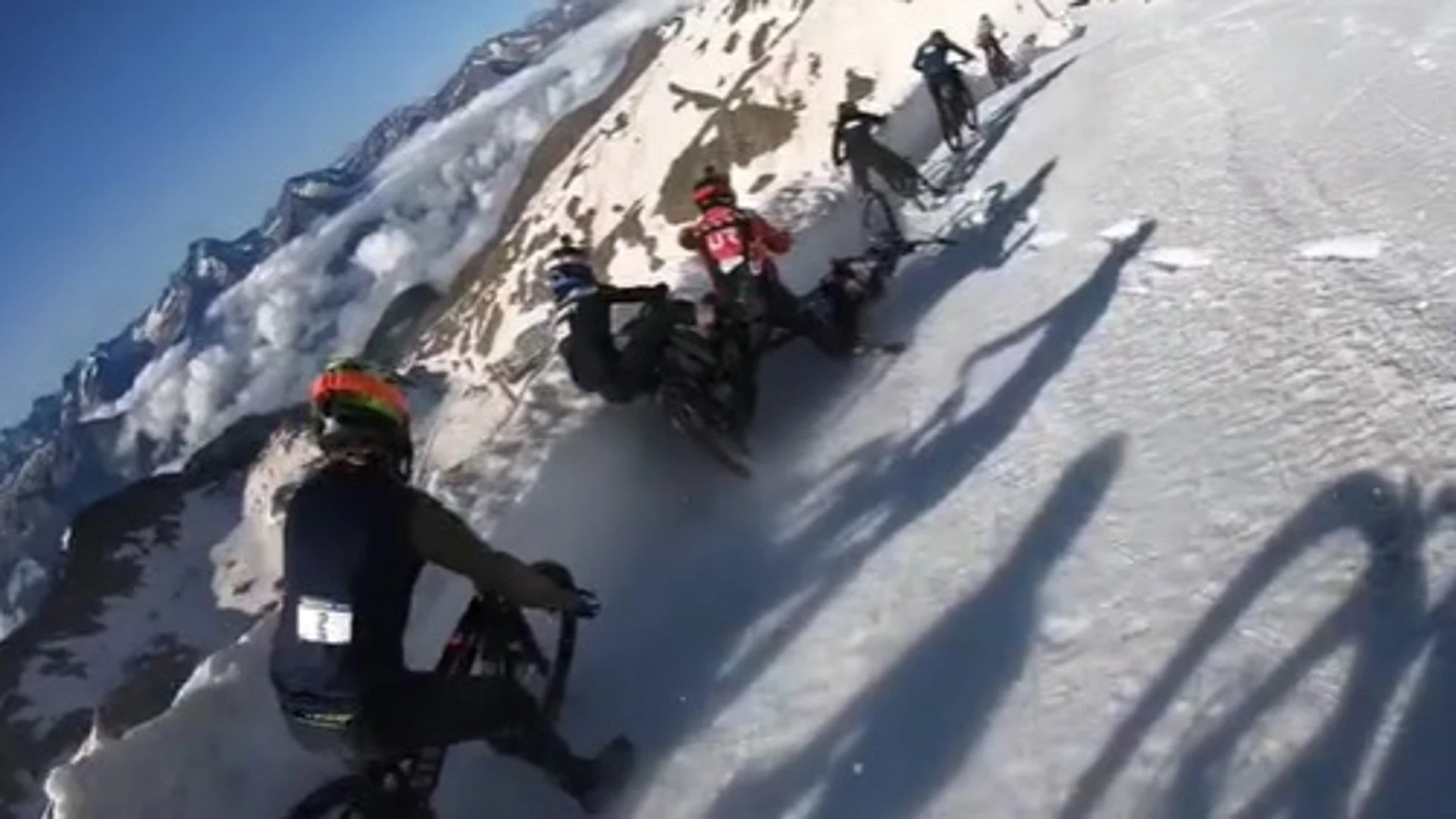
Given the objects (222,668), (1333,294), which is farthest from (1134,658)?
(222,668)

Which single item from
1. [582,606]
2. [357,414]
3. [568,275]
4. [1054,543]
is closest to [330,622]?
[357,414]

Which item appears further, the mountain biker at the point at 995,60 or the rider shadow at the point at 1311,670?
the mountain biker at the point at 995,60

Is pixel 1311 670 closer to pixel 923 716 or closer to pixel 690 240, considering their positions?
pixel 923 716

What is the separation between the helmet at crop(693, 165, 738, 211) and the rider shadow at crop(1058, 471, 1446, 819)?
20.2 ft

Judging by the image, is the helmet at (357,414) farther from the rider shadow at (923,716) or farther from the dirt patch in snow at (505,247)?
the dirt patch in snow at (505,247)

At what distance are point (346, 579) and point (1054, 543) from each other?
3.76m

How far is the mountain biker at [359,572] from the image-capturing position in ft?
19.7

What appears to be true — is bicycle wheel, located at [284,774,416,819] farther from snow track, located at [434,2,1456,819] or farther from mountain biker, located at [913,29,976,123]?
mountain biker, located at [913,29,976,123]

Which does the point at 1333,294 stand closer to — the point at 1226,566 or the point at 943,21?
the point at 1226,566

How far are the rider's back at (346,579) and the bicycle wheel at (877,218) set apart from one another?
452 inches

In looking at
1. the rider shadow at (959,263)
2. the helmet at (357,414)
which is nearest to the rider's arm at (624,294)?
the rider shadow at (959,263)

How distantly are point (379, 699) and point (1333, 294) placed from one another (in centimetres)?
658

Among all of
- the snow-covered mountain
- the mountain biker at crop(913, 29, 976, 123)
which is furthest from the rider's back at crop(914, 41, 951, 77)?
the snow-covered mountain

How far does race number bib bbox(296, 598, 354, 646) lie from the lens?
19.6 feet
